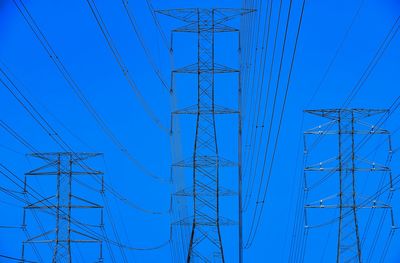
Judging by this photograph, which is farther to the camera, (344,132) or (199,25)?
(199,25)

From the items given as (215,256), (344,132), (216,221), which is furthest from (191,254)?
(344,132)

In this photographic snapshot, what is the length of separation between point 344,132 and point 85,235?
932 centimetres

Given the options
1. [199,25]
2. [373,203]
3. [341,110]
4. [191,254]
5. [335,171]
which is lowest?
[191,254]

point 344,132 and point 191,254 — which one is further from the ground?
point 344,132

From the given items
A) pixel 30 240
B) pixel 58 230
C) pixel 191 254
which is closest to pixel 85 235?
pixel 58 230

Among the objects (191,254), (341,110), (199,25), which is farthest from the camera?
(199,25)

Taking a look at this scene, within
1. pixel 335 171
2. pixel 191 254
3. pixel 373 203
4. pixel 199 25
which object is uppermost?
pixel 199 25

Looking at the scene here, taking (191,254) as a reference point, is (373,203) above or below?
above

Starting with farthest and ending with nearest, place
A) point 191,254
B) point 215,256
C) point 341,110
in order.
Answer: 1. point 215,256
2. point 341,110
3. point 191,254

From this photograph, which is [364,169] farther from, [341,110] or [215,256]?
[215,256]

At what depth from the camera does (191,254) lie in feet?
58.7

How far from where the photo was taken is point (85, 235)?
20953 mm

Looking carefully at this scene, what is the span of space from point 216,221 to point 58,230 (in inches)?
217

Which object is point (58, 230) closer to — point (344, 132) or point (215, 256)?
point (215, 256)
